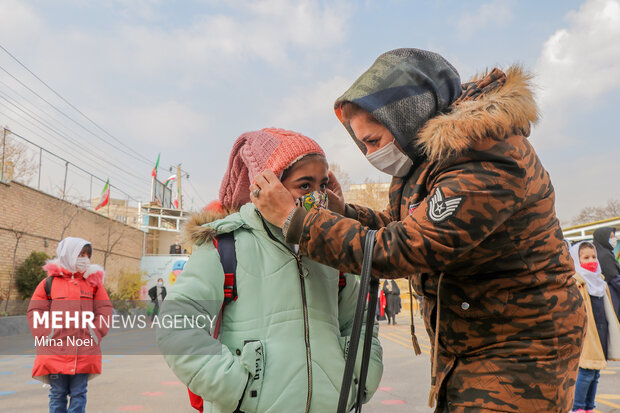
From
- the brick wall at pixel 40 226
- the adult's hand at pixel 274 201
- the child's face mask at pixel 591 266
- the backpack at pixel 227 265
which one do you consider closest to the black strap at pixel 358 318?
the adult's hand at pixel 274 201

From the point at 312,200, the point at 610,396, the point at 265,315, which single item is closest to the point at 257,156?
the point at 312,200

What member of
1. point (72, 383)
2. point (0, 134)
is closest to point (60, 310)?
point (72, 383)

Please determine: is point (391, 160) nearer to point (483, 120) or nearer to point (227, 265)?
point (483, 120)

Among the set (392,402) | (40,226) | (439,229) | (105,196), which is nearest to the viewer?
(439,229)

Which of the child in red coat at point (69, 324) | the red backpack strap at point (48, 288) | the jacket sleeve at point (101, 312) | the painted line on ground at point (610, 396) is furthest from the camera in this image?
the painted line on ground at point (610, 396)

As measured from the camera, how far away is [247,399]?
1.84 meters

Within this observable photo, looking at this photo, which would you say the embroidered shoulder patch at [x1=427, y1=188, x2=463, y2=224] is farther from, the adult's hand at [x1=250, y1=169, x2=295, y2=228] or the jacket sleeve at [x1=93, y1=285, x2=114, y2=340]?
the jacket sleeve at [x1=93, y1=285, x2=114, y2=340]

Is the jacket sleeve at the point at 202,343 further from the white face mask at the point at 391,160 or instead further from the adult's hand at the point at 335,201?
the white face mask at the point at 391,160

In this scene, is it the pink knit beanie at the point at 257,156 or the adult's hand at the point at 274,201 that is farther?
the pink knit beanie at the point at 257,156

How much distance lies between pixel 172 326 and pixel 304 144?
942 mm

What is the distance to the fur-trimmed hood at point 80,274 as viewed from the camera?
5.41 m

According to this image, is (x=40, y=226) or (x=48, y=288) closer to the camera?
(x=48, y=288)

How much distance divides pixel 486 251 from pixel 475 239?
135 mm

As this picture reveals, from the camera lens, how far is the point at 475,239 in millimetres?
1629
